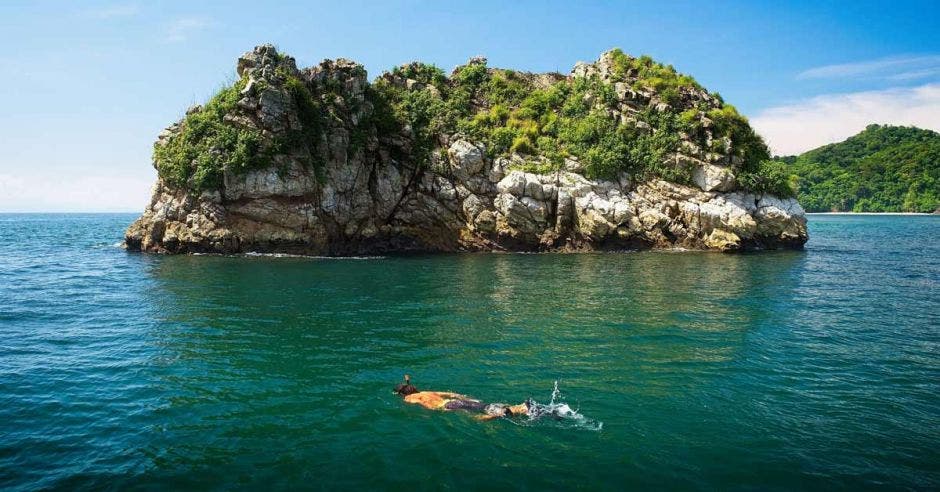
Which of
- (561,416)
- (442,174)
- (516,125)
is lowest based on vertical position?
(561,416)

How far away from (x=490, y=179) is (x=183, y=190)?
29458 millimetres

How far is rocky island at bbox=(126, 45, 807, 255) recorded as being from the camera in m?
46.6

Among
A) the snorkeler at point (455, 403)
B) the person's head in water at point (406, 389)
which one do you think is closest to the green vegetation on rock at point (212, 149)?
the person's head in water at point (406, 389)

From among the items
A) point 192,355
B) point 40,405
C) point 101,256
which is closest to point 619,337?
point 192,355

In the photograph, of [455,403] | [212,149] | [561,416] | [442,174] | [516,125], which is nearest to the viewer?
[561,416]

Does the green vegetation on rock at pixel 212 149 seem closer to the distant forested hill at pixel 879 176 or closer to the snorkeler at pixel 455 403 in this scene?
the snorkeler at pixel 455 403

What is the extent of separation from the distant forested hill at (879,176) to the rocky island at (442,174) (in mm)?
108719

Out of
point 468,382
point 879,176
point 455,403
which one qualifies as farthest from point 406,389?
point 879,176

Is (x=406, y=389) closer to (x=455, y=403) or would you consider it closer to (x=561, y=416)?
(x=455, y=403)

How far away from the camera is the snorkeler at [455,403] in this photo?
45.4ft

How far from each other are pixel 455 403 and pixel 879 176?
202094mm

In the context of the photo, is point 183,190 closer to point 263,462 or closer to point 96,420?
point 96,420

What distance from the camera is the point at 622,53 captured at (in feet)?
210

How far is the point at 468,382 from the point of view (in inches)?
647
